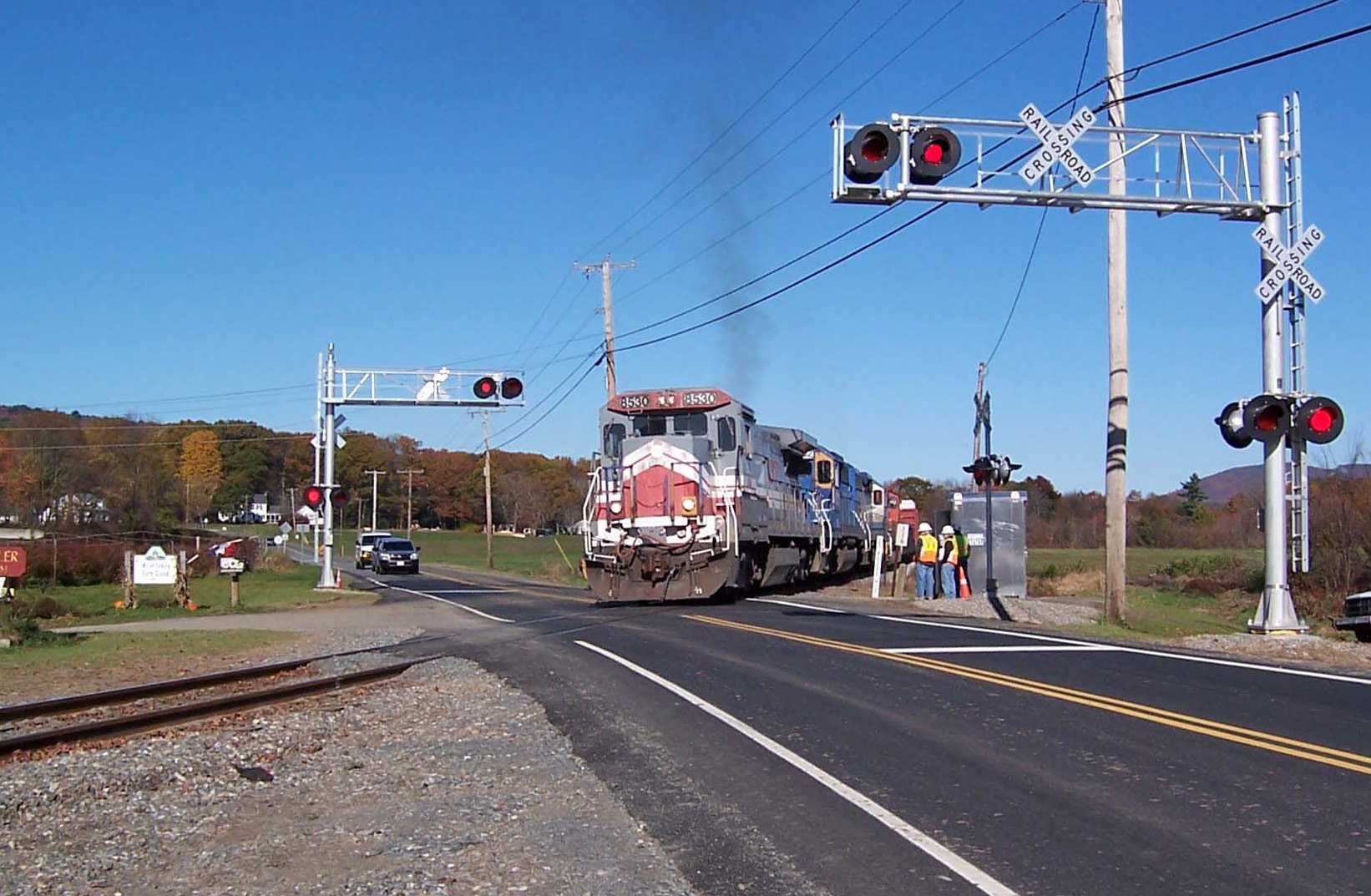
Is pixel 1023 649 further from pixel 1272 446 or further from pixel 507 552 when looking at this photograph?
pixel 507 552

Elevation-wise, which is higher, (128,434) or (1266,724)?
(128,434)

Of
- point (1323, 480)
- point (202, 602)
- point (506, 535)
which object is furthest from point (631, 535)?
point (506, 535)

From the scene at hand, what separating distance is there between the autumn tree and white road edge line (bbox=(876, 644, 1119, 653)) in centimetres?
9095

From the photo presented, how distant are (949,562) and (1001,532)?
1.45 metres

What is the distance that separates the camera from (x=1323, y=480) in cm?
3516

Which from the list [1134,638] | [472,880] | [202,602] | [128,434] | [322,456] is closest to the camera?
[472,880]

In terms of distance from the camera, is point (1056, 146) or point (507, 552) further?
point (507, 552)

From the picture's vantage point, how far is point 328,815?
26.2 ft

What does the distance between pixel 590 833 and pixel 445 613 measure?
2143 cm

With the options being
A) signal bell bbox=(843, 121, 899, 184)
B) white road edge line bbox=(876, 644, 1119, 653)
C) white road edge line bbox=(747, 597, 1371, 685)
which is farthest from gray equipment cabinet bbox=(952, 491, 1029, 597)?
signal bell bbox=(843, 121, 899, 184)

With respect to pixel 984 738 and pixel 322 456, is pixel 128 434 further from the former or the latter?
pixel 984 738

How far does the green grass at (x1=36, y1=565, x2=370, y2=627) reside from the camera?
29.5m

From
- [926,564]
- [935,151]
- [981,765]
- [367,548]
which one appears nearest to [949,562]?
[926,564]

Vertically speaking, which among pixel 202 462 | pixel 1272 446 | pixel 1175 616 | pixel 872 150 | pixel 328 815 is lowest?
pixel 1175 616
